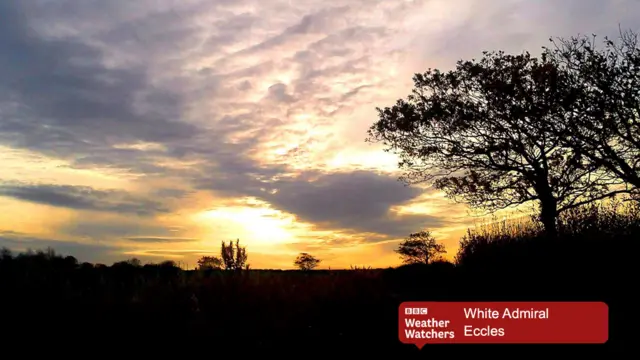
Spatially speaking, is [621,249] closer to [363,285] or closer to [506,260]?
[506,260]

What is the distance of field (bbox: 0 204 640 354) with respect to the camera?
9586 mm

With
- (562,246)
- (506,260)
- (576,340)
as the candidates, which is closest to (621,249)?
(562,246)

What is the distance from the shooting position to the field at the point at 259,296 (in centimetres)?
959

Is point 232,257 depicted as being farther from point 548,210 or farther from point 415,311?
point 548,210

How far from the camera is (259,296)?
10.6m

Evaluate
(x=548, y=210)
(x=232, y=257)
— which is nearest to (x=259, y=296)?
(x=232, y=257)

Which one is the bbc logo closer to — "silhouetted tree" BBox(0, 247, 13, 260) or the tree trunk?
"silhouetted tree" BBox(0, 247, 13, 260)

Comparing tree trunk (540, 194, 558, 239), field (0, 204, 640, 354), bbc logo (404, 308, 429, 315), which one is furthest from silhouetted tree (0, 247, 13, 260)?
tree trunk (540, 194, 558, 239)

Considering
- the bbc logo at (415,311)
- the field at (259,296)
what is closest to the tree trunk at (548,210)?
the field at (259,296)

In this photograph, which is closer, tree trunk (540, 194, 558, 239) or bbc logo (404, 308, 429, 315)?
bbc logo (404, 308, 429, 315)

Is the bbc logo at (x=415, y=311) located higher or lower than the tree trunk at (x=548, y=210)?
lower

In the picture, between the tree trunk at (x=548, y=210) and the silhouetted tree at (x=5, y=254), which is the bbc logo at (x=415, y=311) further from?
the tree trunk at (x=548, y=210)

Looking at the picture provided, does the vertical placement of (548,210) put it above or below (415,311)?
above

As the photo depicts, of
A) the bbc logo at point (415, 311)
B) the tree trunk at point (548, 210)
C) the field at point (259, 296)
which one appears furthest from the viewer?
the tree trunk at point (548, 210)
